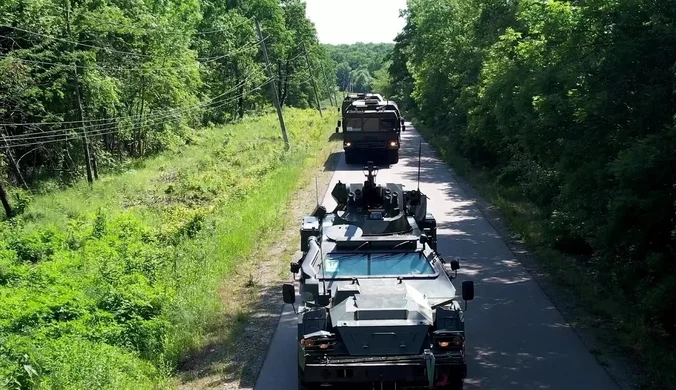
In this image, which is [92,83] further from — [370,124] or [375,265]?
[375,265]

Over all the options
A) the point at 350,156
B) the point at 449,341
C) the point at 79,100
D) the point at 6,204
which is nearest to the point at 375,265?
the point at 449,341

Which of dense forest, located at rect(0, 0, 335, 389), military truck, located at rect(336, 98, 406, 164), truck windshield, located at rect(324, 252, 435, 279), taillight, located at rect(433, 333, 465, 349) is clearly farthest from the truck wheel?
taillight, located at rect(433, 333, 465, 349)

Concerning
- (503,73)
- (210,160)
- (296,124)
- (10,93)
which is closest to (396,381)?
(503,73)

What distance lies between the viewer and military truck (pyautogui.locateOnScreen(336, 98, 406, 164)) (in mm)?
30156

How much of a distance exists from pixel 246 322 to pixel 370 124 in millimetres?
18702

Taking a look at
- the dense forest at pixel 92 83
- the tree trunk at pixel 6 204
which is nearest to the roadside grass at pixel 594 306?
the tree trunk at pixel 6 204

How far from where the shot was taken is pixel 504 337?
37.2ft

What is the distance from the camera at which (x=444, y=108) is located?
4122cm

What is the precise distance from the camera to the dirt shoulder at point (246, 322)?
33.1 feet

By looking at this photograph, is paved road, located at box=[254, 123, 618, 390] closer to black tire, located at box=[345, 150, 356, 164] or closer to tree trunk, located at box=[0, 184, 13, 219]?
black tire, located at box=[345, 150, 356, 164]

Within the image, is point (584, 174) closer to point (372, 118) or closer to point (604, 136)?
point (604, 136)

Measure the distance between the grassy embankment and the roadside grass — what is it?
19.9 feet

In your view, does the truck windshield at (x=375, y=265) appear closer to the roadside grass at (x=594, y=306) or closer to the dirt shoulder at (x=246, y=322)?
the dirt shoulder at (x=246, y=322)

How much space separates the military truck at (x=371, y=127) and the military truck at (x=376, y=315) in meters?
19.1
